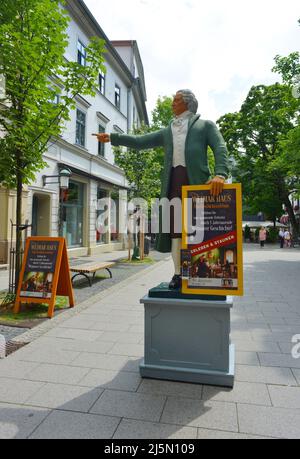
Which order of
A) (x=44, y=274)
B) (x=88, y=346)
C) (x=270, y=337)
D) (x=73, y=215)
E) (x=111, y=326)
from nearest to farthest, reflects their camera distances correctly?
1. (x=88, y=346)
2. (x=270, y=337)
3. (x=111, y=326)
4. (x=44, y=274)
5. (x=73, y=215)

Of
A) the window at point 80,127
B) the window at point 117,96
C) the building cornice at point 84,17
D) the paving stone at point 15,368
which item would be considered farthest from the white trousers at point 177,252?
the window at point 117,96

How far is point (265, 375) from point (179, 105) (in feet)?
9.62

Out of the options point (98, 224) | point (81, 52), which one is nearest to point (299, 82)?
point (81, 52)

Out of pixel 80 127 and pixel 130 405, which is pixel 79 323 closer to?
pixel 130 405

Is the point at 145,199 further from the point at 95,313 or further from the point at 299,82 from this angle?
the point at 95,313

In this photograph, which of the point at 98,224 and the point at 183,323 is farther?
the point at 98,224

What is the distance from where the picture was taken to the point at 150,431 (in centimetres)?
241

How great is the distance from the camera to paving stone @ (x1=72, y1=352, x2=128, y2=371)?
3598mm

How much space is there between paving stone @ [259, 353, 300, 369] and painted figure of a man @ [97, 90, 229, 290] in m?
1.38

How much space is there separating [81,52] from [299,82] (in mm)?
10277

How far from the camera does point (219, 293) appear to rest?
296cm

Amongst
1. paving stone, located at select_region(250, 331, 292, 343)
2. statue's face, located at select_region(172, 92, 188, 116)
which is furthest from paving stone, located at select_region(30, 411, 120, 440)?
statue's face, located at select_region(172, 92, 188, 116)

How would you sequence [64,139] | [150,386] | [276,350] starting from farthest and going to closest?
[64,139], [276,350], [150,386]

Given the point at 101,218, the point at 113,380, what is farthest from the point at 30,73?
the point at 101,218
